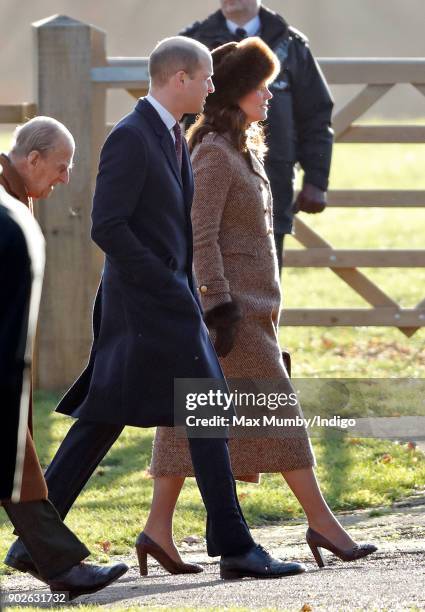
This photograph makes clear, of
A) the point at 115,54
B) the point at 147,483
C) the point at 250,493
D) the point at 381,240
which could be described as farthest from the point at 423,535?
the point at 115,54

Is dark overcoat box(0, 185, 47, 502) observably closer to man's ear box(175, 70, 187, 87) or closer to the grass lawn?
man's ear box(175, 70, 187, 87)

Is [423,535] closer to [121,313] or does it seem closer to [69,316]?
[121,313]

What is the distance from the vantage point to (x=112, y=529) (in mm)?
6520

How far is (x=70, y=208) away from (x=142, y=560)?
12.4 ft

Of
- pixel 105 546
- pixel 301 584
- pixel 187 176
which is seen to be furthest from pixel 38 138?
pixel 105 546

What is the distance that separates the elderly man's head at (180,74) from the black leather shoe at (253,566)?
144 cm

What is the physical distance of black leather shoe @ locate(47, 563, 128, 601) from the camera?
484cm

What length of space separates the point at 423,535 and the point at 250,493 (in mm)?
1156

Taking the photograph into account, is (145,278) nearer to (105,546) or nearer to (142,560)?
(142,560)

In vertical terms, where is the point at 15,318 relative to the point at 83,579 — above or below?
above

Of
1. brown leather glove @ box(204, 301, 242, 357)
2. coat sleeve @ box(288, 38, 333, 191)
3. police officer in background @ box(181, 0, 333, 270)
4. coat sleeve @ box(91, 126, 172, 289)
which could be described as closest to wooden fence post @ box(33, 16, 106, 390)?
police officer in background @ box(181, 0, 333, 270)

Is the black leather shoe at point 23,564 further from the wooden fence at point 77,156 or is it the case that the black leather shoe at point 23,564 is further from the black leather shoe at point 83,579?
the wooden fence at point 77,156

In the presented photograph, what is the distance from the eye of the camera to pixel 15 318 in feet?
10.8

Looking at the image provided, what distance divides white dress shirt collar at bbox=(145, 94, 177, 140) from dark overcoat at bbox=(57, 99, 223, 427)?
0.9 inches
